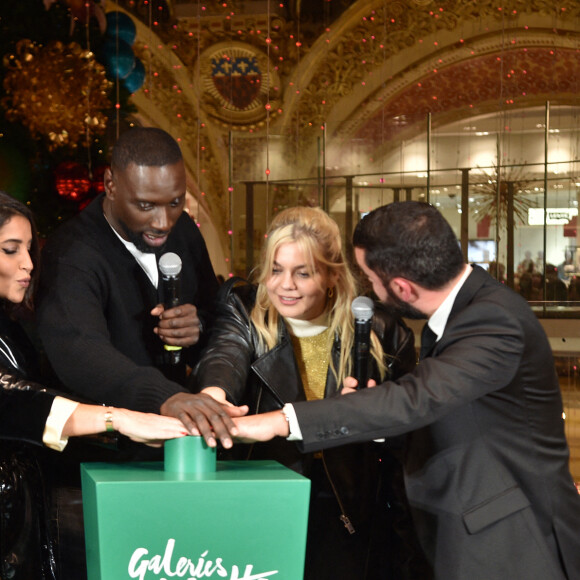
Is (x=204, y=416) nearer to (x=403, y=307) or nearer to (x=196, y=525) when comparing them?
(x=196, y=525)

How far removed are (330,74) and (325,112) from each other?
270 millimetres

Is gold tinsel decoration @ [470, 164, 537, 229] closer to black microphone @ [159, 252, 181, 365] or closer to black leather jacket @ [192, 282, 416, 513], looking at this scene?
black leather jacket @ [192, 282, 416, 513]

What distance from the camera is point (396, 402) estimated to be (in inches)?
62.5

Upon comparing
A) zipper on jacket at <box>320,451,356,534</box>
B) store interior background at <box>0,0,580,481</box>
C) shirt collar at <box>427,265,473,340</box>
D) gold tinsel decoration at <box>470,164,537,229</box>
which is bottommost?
zipper on jacket at <box>320,451,356,534</box>

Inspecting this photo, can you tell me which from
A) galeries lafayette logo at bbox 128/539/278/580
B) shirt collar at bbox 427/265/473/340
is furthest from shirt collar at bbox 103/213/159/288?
galeries lafayette logo at bbox 128/539/278/580

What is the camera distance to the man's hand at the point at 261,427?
1.55 m

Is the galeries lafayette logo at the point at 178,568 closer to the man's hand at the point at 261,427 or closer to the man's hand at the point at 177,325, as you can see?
the man's hand at the point at 261,427

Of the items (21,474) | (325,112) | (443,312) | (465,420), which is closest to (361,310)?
(443,312)

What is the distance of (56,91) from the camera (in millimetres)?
5715

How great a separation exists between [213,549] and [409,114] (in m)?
4.59

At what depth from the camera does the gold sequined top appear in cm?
214

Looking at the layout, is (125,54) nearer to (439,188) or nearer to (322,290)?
(439,188)

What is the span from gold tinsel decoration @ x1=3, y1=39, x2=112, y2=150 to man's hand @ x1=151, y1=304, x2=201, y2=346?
13.1 feet

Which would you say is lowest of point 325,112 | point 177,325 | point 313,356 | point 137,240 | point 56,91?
point 313,356
